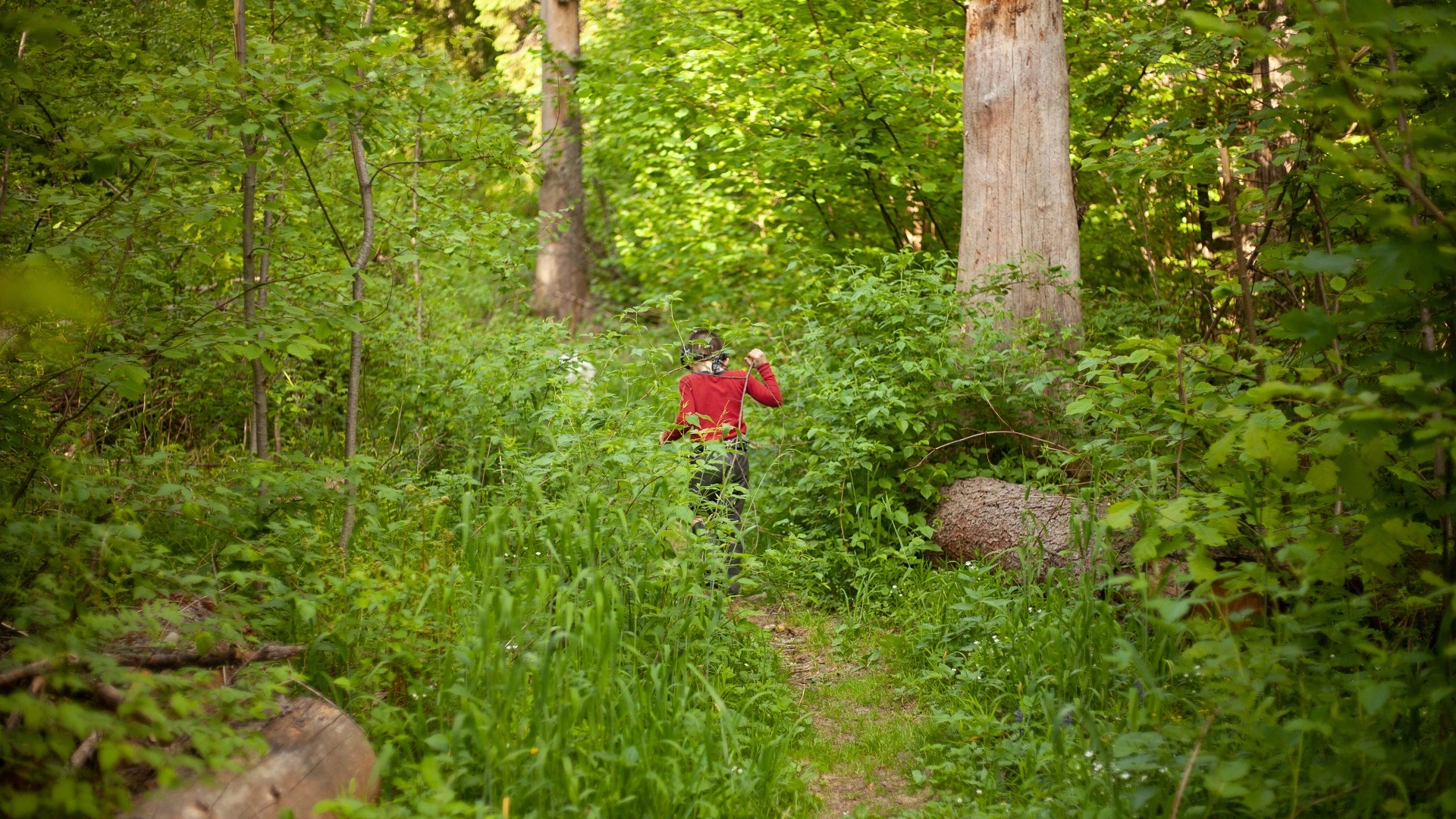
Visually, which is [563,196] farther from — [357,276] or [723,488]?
[723,488]

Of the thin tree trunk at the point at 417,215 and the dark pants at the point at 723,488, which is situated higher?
the thin tree trunk at the point at 417,215

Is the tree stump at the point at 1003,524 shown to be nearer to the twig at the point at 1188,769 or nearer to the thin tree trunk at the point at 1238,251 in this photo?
the thin tree trunk at the point at 1238,251

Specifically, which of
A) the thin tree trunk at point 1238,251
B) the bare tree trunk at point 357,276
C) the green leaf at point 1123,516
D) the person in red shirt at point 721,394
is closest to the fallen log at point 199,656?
the bare tree trunk at point 357,276

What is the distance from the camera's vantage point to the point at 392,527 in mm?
4848

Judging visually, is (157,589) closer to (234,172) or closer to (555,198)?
(234,172)

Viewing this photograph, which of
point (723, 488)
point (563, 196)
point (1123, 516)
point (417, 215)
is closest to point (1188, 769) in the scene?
point (1123, 516)

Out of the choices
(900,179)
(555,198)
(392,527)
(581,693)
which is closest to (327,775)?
(581,693)

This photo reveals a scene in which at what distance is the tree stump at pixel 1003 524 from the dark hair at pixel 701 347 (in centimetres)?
183

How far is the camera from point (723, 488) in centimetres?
507

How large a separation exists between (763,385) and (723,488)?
1.94 meters

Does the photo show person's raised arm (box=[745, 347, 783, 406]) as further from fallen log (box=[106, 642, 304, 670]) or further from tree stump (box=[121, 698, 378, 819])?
tree stump (box=[121, 698, 378, 819])

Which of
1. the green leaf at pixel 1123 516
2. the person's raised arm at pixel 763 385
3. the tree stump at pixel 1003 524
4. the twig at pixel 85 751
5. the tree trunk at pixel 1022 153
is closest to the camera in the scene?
the twig at pixel 85 751

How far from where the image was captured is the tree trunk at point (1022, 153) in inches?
302

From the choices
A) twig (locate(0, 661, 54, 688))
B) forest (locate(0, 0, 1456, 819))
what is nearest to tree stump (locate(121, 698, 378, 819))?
forest (locate(0, 0, 1456, 819))
